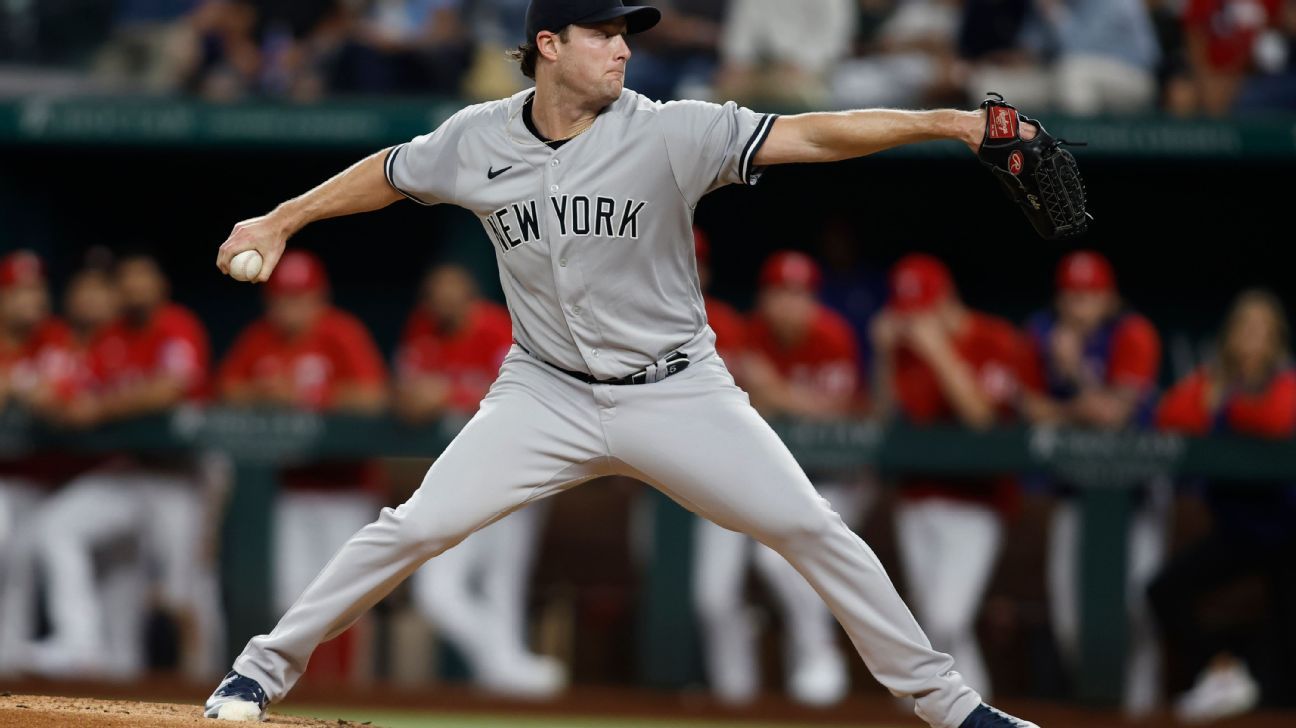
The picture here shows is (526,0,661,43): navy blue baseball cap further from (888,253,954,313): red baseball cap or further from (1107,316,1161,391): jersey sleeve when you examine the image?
(1107,316,1161,391): jersey sleeve

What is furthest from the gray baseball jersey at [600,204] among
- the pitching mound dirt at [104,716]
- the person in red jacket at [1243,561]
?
the person in red jacket at [1243,561]

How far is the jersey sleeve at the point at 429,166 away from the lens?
4039mm

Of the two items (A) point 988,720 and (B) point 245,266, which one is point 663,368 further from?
(A) point 988,720

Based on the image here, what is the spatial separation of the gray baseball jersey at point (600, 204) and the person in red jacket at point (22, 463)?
13.0 feet

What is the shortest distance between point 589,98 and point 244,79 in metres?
5.56

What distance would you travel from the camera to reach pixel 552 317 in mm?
4031

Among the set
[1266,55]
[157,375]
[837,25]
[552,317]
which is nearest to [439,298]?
[157,375]

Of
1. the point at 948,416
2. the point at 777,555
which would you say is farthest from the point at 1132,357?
the point at 777,555

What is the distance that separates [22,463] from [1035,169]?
17.1 feet

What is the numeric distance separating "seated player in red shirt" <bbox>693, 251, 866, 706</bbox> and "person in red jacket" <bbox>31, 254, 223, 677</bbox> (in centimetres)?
210

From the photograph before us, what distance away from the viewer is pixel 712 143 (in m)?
3.87

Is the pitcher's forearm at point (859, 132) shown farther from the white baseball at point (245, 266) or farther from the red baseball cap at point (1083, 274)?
the red baseball cap at point (1083, 274)

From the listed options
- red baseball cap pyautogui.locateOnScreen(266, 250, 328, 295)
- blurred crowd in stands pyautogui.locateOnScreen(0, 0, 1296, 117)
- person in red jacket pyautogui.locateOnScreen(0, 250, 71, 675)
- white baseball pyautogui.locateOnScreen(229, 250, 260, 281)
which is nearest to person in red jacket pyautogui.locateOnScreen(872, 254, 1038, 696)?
blurred crowd in stands pyautogui.locateOnScreen(0, 0, 1296, 117)

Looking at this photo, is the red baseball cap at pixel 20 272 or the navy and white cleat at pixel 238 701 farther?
the red baseball cap at pixel 20 272
